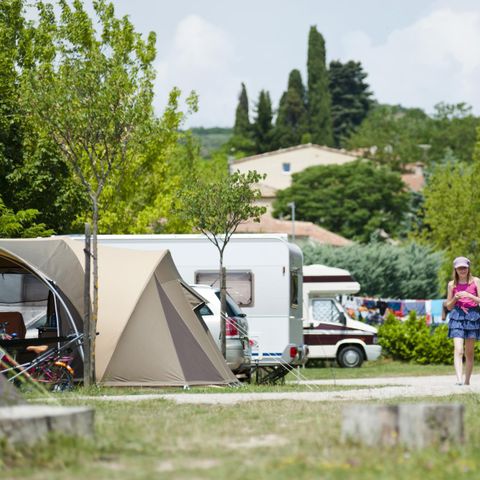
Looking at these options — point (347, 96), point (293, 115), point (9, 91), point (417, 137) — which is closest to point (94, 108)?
point (9, 91)

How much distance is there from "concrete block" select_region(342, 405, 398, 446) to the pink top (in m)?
8.18

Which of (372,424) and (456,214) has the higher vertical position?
(456,214)

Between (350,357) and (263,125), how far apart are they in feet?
288

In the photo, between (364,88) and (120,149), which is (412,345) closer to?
(120,149)

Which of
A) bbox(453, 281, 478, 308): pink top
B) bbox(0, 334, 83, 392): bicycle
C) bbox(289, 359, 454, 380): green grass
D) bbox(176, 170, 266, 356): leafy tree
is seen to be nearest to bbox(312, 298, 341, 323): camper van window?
bbox(289, 359, 454, 380): green grass

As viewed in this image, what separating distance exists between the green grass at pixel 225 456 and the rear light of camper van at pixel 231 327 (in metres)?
9.12

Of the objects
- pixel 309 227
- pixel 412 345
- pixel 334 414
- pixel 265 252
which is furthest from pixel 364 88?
pixel 334 414

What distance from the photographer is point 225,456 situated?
750cm

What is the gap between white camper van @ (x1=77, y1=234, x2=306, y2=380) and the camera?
69.9 feet

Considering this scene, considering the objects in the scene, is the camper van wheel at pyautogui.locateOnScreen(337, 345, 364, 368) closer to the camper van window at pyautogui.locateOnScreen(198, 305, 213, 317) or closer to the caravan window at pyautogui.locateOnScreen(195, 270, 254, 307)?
the caravan window at pyautogui.locateOnScreen(195, 270, 254, 307)

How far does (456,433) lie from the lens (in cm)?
771

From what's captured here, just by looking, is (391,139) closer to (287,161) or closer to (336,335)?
(287,161)

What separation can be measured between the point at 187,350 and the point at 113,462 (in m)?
8.83

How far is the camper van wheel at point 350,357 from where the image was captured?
102 feet
